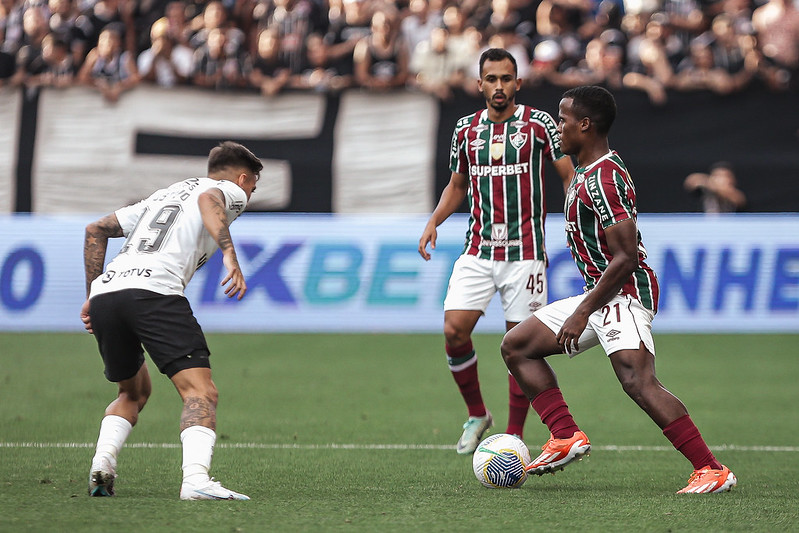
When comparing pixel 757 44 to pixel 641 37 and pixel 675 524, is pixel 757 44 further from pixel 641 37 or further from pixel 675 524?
pixel 675 524

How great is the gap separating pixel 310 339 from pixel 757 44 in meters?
7.66

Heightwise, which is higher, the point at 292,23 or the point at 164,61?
the point at 292,23

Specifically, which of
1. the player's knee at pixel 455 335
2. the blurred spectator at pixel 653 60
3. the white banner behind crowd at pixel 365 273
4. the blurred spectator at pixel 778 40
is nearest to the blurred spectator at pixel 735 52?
the blurred spectator at pixel 778 40

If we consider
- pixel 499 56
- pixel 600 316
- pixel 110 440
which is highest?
pixel 499 56

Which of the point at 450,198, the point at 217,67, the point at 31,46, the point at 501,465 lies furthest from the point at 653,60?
the point at 501,465

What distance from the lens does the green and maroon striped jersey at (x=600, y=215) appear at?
541 cm

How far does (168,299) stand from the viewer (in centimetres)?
520

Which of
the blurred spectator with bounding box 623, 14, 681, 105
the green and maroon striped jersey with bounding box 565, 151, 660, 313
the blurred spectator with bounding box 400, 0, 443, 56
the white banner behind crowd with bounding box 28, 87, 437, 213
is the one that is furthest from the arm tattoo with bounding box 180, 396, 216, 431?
the blurred spectator with bounding box 400, 0, 443, 56

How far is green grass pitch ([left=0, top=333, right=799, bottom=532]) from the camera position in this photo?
15.5ft

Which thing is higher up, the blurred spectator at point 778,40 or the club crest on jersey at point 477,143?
the blurred spectator at point 778,40

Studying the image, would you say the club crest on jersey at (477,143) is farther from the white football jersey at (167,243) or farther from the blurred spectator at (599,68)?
the blurred spectator at (599,68)

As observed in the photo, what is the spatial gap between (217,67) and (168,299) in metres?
11.6

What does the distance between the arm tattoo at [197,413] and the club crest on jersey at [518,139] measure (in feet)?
9.32

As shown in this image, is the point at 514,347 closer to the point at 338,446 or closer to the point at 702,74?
the point at 338,446
